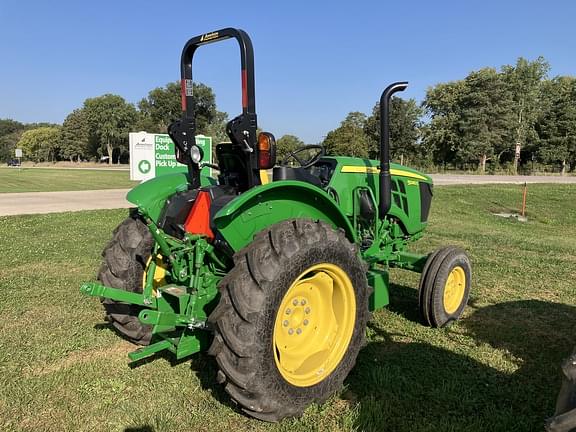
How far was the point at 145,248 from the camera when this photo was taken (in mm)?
3486

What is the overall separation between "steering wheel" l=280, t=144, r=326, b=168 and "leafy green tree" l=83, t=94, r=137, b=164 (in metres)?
70.3

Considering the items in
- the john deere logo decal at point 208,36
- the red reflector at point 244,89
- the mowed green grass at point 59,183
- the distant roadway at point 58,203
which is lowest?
the distant roadway at point 58,203

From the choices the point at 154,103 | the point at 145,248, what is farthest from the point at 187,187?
the point at 154,103

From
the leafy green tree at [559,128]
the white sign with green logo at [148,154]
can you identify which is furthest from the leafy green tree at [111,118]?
the white sign with green logo at [148,154]

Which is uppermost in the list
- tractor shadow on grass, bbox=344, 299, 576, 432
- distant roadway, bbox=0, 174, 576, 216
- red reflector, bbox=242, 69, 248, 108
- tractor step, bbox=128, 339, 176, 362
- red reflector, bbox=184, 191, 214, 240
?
red reflector, bbox=242, 69, 248, 108

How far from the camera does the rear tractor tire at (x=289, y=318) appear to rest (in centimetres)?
242

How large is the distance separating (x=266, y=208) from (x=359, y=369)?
4.73ft

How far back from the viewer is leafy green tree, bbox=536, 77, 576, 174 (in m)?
42.9

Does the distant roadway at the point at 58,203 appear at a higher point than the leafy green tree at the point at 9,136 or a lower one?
lower

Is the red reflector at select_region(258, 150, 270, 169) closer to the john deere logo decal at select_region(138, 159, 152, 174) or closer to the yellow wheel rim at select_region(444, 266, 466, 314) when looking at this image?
the yellow wheel rim at select_region(444, 266, 466, 314)

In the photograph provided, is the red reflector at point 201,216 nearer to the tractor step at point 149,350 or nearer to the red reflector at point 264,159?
the red reflector at point 264,159

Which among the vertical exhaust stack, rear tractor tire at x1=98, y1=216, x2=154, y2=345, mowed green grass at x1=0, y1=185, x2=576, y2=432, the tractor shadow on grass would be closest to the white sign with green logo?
mowed green grass at x1=0, y1=185, x2=576, y2=432

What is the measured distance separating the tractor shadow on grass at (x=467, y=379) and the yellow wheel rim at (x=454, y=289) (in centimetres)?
18

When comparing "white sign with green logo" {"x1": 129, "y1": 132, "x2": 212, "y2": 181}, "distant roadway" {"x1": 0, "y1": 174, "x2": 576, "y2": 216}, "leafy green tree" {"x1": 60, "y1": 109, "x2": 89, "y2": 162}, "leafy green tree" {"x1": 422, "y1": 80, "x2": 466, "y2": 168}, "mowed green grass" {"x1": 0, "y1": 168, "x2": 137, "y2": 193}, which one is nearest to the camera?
"white sign with green logo" {"x1": 129, "y1": 132, "x2": 212, "y2": 181}
